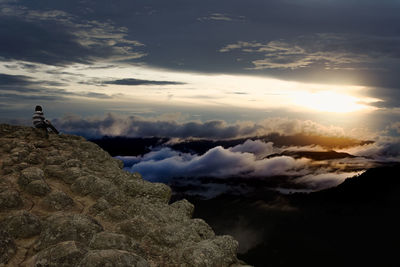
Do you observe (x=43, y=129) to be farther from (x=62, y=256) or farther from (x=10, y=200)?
(x=62, y=256)

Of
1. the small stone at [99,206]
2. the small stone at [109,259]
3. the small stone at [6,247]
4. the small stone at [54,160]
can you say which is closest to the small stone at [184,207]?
the small stone at [99,206]

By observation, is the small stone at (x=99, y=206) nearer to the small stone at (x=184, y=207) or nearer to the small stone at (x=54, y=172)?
the small stone at (x=54, y=172)

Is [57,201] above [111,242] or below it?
above

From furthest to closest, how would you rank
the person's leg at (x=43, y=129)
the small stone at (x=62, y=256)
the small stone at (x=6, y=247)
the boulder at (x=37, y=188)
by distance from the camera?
the person's leg at (x=43, y=129)
the boulder at (x=37, y=188)
the small stone at (x=6, y=247)
the small stone at (x=62, y=256)

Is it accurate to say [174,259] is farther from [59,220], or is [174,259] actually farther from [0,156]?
[0,156]

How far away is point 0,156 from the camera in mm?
24828

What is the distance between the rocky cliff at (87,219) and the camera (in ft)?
45.9

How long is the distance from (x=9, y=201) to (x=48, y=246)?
5.33 metres

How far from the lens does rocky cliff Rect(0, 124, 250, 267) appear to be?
13998mm

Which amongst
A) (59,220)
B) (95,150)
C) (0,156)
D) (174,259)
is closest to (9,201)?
(59,220)

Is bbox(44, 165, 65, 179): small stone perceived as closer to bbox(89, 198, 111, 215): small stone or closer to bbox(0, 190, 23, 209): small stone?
bbox(0, 190, 23, 209): small stone

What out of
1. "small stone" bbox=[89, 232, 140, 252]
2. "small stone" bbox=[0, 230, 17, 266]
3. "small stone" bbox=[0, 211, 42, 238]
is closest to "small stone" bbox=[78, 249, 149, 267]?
"small stone" bbox=[89, 232, 140, 252]

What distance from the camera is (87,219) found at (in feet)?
54.1

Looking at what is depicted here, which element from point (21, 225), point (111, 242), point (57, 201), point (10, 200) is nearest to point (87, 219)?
point (111, 242)
